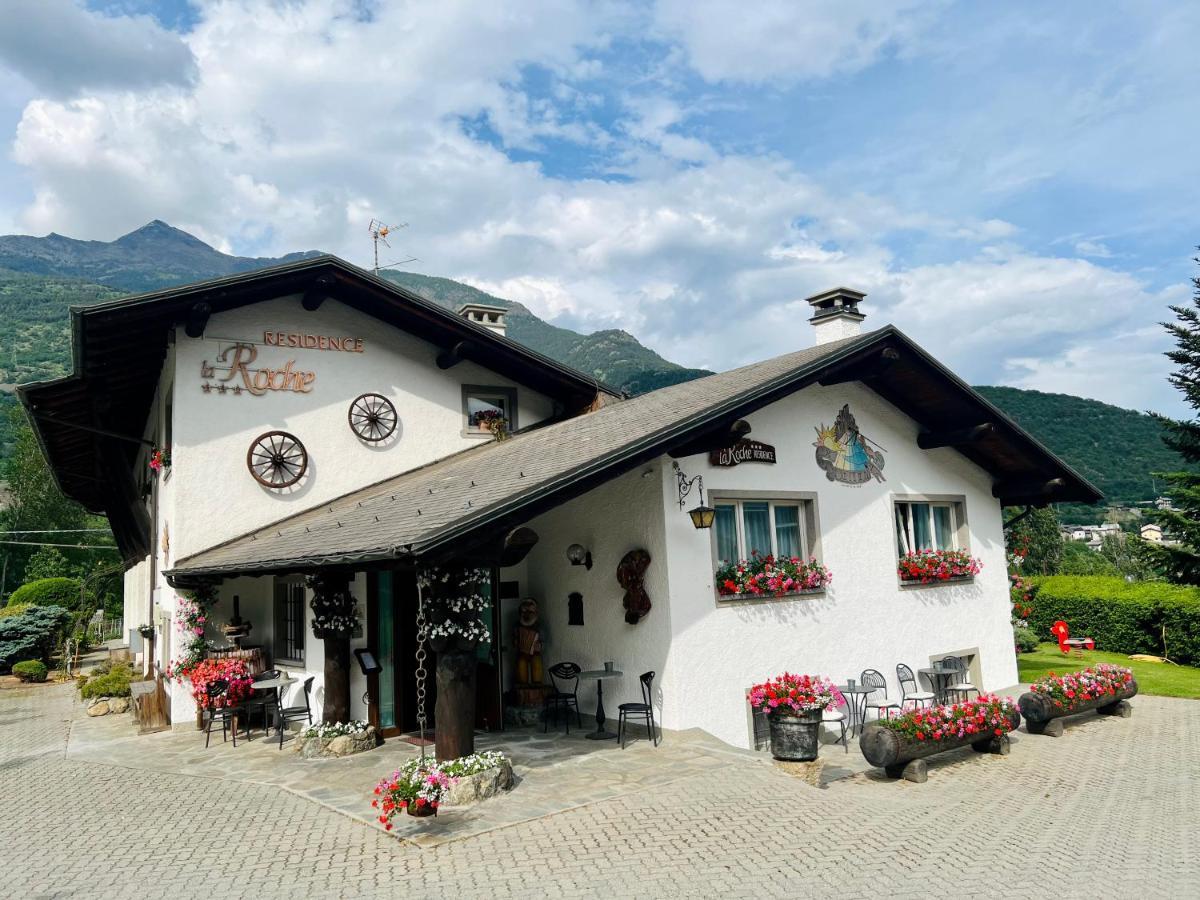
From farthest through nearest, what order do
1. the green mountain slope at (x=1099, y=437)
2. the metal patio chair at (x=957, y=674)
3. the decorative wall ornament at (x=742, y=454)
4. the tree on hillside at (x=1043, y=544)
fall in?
the green mountain slope at (x=1099, y=437) → the tree on hillside at (x=1043, y=544) → the metal patio chair at (x=957, y=674) → the decorative wall ornament at (x=742, y=454)

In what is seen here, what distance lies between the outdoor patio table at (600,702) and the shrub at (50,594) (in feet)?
78.0

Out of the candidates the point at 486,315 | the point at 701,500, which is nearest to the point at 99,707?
the point at 486,315

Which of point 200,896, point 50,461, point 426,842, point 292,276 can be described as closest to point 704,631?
point 426,842

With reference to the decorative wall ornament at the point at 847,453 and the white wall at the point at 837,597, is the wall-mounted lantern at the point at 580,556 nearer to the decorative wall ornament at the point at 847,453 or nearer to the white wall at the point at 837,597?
the white wall at the point at 837,597

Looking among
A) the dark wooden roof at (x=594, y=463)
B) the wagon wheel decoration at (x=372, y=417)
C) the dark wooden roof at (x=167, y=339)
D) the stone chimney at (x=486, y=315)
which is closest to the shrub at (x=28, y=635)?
the dark wooden roof at (x=167, y=339)

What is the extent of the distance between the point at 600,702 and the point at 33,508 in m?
43.7

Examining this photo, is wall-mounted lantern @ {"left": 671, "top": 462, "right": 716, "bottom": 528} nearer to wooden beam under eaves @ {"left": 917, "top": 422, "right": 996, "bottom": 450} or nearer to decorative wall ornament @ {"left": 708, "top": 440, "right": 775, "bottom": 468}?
decorative wall ornament @ {"left": 708, "top": 440, "right": 775, "bottom": 468}

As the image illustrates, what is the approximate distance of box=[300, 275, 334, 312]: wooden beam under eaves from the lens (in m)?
12.9

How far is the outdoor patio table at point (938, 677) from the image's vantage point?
1184cm

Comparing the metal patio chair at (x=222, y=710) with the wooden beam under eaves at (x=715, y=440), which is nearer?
the wooden beam under eaves at (x=715, y=440)

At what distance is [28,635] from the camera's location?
22.3m

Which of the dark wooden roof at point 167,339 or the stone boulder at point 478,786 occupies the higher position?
the dark wooden roof at point 167,339

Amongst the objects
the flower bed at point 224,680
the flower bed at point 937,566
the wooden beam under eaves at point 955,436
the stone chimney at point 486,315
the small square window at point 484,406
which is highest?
the stone chimney at point 486,315

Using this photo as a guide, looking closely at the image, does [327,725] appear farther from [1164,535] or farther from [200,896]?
[1164,535]
